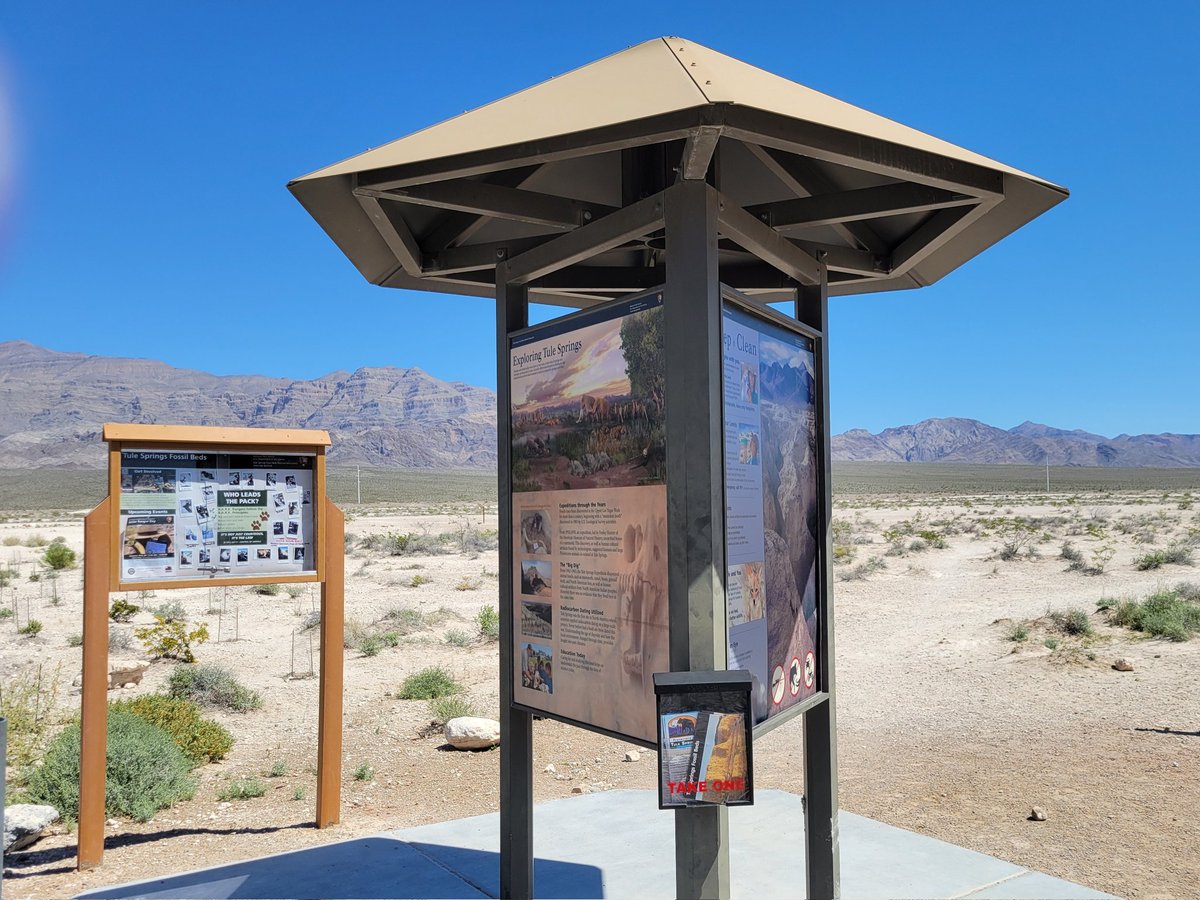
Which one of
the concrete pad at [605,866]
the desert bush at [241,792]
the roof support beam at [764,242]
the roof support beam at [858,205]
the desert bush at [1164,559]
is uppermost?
the roof support beam at [858,205]

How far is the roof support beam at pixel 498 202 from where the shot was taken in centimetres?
338

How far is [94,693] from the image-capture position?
5.15 meters

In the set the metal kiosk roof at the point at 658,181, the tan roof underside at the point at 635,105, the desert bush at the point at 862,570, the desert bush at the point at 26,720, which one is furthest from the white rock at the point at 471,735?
the desert bush at the point at 862,570

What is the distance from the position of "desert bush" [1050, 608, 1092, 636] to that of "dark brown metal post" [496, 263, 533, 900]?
10.7 meters

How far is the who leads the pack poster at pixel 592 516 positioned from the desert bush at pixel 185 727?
4.80 meters

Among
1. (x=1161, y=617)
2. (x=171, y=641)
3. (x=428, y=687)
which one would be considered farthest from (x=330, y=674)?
(x=1161, y=617)

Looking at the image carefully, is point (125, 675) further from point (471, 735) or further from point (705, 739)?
point (705, 739)

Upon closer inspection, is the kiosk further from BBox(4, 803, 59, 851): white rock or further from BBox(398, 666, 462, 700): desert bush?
BBox(398, 666, 462, 700): desert bush

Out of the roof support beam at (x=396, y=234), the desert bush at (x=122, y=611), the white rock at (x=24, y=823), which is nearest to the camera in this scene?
the roof support beam at (x=396, y=234)

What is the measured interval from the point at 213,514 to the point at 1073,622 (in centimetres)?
1145

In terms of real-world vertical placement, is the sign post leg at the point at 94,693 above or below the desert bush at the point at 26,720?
above

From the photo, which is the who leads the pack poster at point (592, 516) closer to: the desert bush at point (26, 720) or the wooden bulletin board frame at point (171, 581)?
the wooden bulletin board frame at point (171, 581)

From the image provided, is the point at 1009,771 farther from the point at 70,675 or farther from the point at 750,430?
the point at 70,675

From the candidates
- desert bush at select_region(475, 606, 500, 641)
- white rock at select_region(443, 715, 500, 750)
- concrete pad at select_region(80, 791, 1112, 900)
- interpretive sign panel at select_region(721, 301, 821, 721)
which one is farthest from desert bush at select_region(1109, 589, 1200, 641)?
interpretive sign panel at select_region(721, 301, 821, 721)
